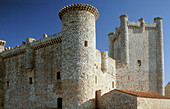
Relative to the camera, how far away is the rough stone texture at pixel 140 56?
28328 mm

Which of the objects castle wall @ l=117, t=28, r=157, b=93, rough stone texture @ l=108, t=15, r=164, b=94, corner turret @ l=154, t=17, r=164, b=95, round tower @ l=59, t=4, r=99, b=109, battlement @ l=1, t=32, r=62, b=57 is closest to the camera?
round tower @ l=59, t=4, r=99, b=109

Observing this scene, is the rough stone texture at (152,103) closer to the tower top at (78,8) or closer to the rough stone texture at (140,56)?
the rough stone texture at (140,56)

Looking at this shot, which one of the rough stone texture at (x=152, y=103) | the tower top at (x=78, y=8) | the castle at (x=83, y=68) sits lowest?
the rough stone texture at (x=152, y=103)

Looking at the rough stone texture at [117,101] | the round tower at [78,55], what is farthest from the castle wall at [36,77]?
the rough stone texture at [117,101]

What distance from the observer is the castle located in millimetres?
18828

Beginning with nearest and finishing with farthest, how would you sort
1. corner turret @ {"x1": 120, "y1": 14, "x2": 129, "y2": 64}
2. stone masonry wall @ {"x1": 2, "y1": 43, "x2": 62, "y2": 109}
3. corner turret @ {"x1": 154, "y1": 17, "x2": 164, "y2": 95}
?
stone masonry wall @ {"x1": 2, "y1": 43, "x2": 62, "y2": 109} → corner turret @ {"x1": 120, "y1": 14, "x2": 129, "y2": 64} → corner turret @ {"x1": 154, "y1": 17, "x2": 164, "y2": 95}

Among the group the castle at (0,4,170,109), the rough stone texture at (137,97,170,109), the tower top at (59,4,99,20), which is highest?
the tower top at (59,4,99,20)

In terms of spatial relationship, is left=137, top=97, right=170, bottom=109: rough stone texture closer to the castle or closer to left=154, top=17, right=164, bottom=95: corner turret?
the castle

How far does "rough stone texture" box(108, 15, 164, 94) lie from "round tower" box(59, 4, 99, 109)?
905cm

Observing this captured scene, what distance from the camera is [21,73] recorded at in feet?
86.4

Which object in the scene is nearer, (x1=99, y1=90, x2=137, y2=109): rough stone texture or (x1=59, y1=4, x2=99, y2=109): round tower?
(x1=99, y1=90, x2=137, y2=109): rough stone texture

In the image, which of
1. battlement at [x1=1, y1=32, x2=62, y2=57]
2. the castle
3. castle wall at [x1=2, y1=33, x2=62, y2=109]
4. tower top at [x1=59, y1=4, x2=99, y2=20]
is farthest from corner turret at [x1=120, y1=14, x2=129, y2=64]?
battlement at [x1=1, y1=32, x2=62, y2=57]

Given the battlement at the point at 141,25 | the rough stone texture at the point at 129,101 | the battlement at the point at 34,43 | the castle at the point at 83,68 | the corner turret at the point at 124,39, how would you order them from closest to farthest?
the rough stone texture at the point at 129,101 → the castle at the point at 83,68 → the battlement at the point at 34,43 → the corner turret at the point at 124,39 → the battlement at the point at 141,25

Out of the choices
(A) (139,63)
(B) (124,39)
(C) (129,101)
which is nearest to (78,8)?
(C) (129,101)
